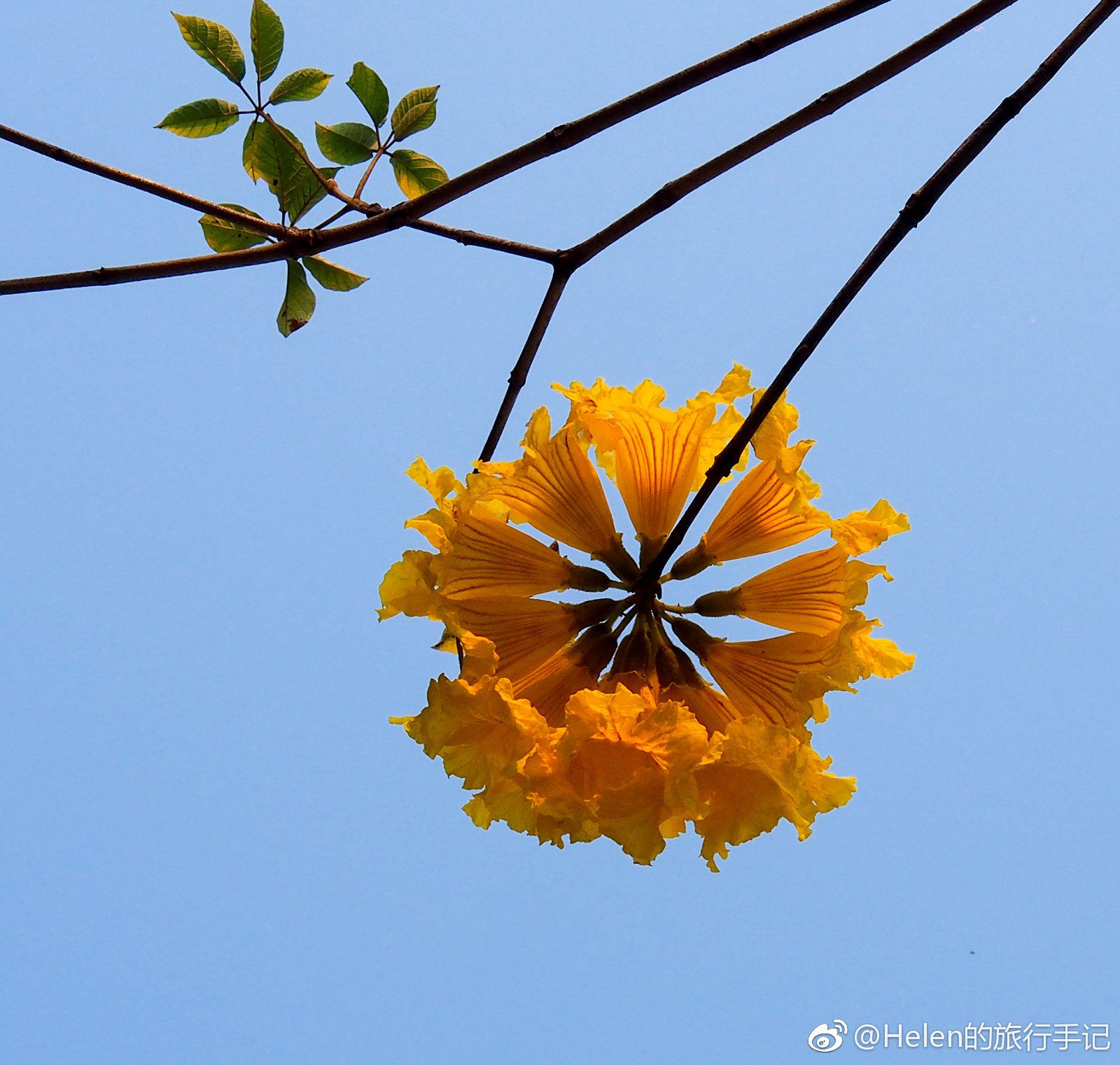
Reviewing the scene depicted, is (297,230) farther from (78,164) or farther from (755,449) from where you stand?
(755,449)

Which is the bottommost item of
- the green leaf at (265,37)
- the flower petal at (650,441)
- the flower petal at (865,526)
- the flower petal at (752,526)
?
the flower petal at (865,526)

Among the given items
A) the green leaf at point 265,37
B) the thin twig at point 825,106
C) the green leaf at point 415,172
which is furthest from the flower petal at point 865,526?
the green leaf at point 265,37

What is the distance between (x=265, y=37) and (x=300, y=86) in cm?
10

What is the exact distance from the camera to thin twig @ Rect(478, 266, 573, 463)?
1.97 metres

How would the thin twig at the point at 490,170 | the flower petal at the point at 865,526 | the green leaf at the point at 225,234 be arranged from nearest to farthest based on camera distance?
1. the thin twig at the point at 490,170
2. the flower petal at the point at 865,526
3. the green leaf at the point at 225,234

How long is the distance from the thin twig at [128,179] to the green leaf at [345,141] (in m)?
0.32

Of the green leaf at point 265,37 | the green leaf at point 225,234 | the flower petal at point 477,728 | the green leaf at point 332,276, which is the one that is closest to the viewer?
the flower petal at point 477,728

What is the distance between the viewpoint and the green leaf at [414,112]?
1.94m

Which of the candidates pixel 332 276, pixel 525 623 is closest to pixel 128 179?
pixel 332 276

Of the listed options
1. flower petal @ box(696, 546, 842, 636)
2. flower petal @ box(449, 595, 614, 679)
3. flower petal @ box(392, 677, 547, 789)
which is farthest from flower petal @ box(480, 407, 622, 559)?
flower petal @ box(392, 677, 547, 789)

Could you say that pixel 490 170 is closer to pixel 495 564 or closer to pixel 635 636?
pixel 495 564

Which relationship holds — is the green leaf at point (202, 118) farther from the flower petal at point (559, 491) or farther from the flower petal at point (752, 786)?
the flower petal at point (752, 786)

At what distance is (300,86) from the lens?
6.16 ft

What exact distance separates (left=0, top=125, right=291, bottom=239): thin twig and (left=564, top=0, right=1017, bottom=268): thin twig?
0.68 m
